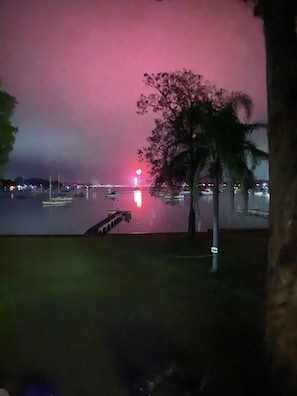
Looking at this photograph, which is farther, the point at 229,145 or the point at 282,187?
the point at 229,145

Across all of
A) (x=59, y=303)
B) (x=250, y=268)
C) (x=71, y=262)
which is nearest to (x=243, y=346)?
(x=59, y=303)

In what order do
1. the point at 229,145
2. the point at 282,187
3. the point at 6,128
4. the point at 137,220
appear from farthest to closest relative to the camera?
the point at 137,220, the point at 6,128, the point at 229,145, the point at 282,187

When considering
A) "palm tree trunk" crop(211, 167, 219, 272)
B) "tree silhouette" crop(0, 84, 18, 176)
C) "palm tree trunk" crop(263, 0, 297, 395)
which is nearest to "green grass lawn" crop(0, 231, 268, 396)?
"palm tree trunk" crop(211, 167, 219, 272)

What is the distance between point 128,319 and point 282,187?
422 centimetres

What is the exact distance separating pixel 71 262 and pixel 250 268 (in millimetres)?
5053

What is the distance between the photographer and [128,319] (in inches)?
326

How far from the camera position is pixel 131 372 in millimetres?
5914

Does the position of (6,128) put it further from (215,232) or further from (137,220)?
(137,220)

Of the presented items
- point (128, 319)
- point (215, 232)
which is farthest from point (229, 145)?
point (128, 319)

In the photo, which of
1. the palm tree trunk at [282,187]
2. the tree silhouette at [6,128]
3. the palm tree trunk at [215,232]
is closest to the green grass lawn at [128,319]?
the palm tree trunk at [215,232]

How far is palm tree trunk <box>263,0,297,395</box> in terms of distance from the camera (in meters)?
4.93

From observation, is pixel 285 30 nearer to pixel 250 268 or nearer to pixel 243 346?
pixel 243 346

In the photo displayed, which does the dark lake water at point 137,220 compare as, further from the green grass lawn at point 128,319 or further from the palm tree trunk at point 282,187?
the palm tree trunk at point 282,187

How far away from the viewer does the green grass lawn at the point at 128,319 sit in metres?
5.93
